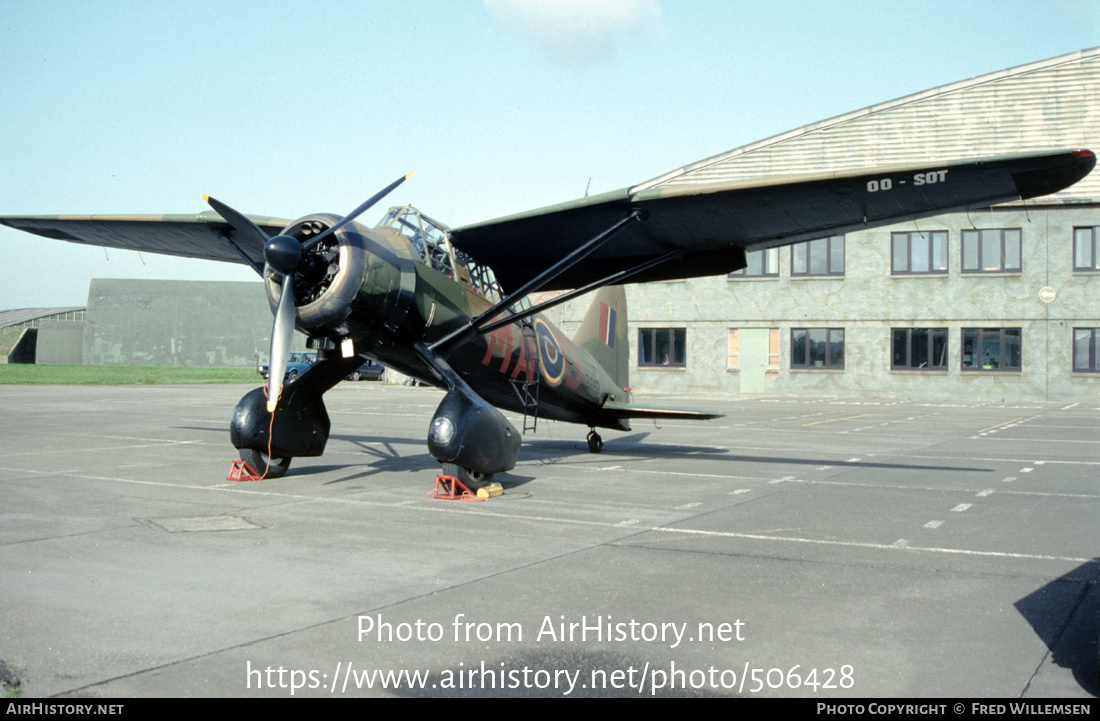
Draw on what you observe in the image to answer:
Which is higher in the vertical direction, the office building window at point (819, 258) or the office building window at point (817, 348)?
the office building window at point (819, 258)

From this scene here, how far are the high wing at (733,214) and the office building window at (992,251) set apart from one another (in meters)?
28.6

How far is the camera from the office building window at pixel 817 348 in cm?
3866

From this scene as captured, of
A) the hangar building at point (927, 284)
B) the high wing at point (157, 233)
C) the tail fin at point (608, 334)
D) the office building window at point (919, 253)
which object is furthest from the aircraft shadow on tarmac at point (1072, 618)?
the office building window at point (919, 253)

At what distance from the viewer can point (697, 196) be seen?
10586 millimetres

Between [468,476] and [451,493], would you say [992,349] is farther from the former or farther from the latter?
[451,493]

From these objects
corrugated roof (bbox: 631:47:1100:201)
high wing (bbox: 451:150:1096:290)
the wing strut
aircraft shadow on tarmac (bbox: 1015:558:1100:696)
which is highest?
corrugated roof (bbox: 631:47:1100:201)

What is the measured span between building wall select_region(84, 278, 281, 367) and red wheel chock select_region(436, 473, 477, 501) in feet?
235

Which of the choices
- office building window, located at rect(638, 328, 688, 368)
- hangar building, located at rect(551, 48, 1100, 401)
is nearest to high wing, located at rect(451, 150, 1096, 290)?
hangar building, located at rect(551, 48, 1100, 401)

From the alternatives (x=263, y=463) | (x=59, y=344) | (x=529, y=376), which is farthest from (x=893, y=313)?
(x=59, y=344)

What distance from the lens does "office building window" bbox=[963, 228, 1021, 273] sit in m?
36.2

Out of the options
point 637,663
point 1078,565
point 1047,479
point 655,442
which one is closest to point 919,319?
point 655,442

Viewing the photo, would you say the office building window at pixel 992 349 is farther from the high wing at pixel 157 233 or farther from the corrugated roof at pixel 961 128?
the high wing at pixel 157 233

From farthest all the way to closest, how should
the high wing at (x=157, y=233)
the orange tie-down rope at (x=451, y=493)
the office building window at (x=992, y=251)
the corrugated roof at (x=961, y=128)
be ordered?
the office building window at (x=992, y=251)
the corrugated roof at (x=961, y=128)
the high wing at (x=157, y=233)
the orange tie-down rope at (x=451, y=493)

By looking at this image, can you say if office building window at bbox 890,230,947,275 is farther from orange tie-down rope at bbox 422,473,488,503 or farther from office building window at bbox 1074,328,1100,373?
orange tie-down rope at bbox 422,473,488,503
